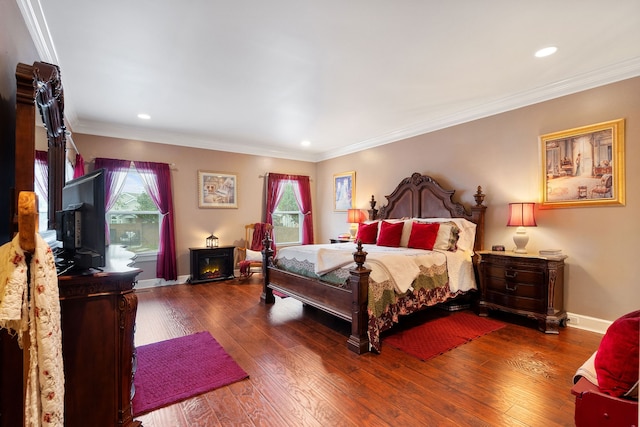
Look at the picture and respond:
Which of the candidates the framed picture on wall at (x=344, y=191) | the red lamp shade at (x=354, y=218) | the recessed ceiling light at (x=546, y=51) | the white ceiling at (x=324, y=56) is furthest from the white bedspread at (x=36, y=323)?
the framed picture on wall at (x=344, y=191)

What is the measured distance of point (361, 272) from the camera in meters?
2.66

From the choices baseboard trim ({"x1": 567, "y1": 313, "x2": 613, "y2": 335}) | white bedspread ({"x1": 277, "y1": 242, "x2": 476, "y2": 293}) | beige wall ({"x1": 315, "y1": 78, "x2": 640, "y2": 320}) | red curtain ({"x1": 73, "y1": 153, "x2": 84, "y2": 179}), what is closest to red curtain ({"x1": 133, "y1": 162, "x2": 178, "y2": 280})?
red curtain ({"x1": 73, "y1": 153, "x2": 84, "y2": 179})

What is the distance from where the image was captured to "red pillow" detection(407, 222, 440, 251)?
379 cm

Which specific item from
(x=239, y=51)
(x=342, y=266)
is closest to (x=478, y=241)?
(x=342, y=266)

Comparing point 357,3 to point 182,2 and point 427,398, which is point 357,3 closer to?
point 182,2

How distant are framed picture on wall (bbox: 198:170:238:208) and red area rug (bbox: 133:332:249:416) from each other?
316 centimetres

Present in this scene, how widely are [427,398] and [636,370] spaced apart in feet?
3.94

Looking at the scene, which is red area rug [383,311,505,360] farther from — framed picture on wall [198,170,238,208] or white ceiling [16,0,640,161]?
framed picture on wall [198,170,238,208]

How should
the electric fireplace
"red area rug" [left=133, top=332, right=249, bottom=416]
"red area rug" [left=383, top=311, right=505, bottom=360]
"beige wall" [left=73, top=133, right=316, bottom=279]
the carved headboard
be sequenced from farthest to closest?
the electric fireplace, "beige wall" [left=73, top=133, right=316, bottom=279], the carved headboard, "red area rug" [left=383, top=311, right=505, bottom=360], "red area rug" [left=133, top=332, right=249, bottom=416]

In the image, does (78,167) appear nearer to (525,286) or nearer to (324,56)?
(324,56)

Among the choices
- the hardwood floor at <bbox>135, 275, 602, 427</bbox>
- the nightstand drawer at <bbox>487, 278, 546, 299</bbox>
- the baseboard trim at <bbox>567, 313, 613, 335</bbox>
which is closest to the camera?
the hardwood floor at <bbox>135, 275, 602, 427</bbox>

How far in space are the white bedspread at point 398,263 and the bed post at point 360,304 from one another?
5.9 inches

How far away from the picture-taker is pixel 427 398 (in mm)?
1990

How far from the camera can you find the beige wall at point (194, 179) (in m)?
4.87
